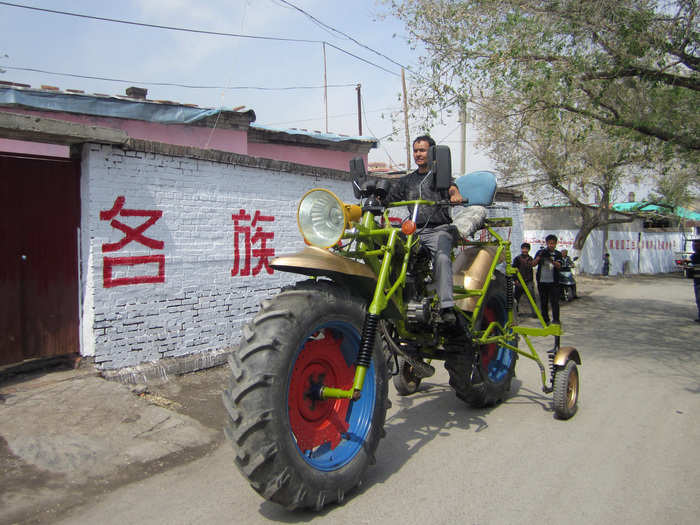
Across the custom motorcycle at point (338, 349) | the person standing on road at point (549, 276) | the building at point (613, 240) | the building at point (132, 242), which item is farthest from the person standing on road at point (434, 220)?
the building at point (613, 240)

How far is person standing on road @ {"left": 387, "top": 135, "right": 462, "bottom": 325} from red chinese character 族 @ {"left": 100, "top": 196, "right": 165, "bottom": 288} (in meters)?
3.19

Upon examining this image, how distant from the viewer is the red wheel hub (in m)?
3.51

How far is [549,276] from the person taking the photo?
36.3 feet

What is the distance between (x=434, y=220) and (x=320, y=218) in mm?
1444

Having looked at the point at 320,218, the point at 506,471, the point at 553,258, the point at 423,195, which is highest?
the point at 423,195

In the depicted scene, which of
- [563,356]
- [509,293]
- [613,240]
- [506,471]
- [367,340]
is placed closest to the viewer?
[367,340]

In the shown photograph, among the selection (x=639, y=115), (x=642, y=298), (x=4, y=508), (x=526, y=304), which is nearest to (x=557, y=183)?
(x=642, y=298)

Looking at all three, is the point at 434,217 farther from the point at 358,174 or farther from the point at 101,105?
the point at 101,105

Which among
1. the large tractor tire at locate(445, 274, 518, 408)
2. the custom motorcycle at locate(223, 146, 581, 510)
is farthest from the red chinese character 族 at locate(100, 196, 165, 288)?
the large tractor tire at locate(445, 274, 518, 408)

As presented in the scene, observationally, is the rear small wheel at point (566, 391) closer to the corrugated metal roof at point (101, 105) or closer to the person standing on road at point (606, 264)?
the corrugated metal roof at point (101, 105)

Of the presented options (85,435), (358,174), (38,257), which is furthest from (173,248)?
(358,174)

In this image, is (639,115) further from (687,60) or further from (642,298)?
(642,298)

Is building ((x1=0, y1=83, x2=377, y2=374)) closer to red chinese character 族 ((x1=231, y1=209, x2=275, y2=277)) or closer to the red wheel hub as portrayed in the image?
red chinese character 族 ((x1=231, y1=209, x2=275, y2=277))

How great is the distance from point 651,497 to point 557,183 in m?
19.3
